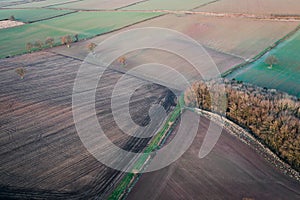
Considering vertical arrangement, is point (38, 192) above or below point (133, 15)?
below

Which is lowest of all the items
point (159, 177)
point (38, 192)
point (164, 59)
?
point (38, 192)

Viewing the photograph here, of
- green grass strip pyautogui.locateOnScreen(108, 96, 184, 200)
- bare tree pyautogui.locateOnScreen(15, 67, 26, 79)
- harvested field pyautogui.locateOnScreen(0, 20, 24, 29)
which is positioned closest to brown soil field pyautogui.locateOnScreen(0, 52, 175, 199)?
green grass strip pyautogui.locateOnScreen(108, 96, 184, 200)

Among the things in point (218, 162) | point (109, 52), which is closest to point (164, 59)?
point (109, 52)

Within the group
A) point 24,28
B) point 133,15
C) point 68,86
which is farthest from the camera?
point 133,15

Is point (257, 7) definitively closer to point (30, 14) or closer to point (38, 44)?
point (38, 44)

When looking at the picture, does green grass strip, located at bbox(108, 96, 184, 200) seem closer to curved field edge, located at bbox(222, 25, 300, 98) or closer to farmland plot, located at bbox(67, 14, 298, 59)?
curved field edge, located at bbox(222, 25, 300, 98)

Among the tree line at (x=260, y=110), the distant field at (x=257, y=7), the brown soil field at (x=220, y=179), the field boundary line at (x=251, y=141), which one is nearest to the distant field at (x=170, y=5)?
the distant field at (x=257, y=7)

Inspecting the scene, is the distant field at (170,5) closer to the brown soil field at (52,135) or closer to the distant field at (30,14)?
the distant field at (30,14)

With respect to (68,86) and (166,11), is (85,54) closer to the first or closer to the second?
(68,86)
